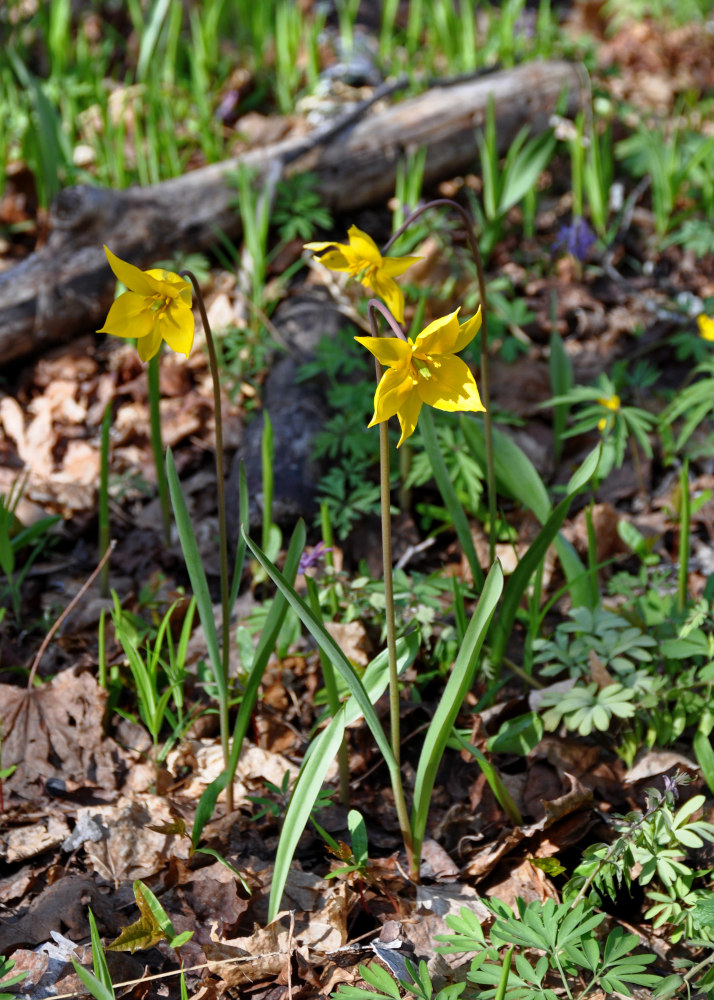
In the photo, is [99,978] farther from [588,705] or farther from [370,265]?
[370,265]

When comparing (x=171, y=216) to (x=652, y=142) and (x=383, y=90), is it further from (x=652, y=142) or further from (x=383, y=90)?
(x=652, y=142)

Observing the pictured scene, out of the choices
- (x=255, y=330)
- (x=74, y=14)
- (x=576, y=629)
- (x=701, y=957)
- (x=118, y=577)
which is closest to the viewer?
(x=701, y=957)

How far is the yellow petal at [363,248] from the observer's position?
4.93 feet

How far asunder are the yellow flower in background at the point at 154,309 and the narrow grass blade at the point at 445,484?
0.55m

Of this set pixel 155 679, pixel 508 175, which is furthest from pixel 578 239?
pixel 155 679

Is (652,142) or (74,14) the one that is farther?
(74,14)

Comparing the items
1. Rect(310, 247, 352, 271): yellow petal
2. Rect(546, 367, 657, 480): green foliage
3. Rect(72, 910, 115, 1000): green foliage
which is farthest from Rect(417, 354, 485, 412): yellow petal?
Rect(546, 367, 657, 480): green foliage

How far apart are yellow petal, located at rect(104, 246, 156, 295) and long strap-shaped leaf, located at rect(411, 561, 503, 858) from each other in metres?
0.77

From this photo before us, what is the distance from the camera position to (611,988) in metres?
1.23

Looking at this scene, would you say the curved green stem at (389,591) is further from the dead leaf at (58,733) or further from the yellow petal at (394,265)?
the dead leaf at (58,733)

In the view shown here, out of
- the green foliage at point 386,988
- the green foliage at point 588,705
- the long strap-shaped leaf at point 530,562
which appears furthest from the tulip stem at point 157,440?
the green foliage at point 386,988

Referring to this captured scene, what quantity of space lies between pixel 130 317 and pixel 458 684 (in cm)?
87

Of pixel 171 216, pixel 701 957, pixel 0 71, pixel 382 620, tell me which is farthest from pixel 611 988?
pixel 0 71

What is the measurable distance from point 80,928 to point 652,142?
3527mm
